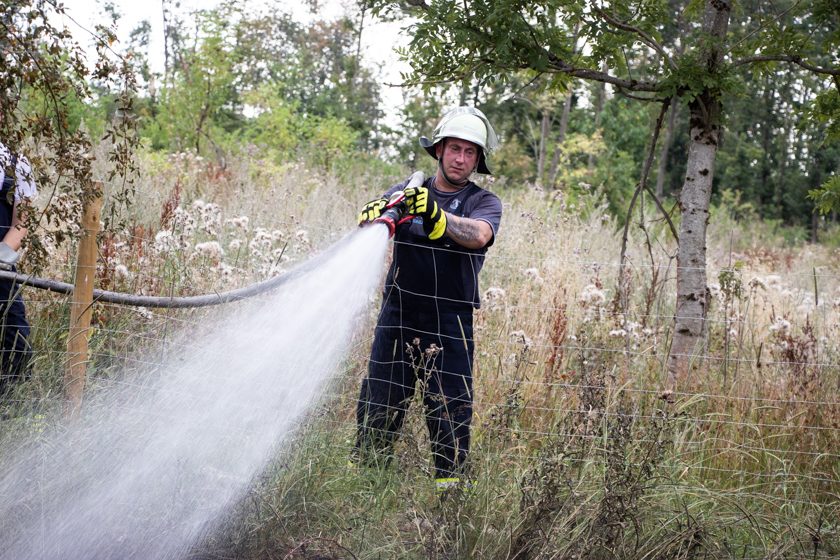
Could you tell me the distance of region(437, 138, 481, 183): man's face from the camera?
3951mm

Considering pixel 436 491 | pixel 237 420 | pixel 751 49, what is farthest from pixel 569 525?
pixel 751 49

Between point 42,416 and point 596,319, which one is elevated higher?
point 596,319

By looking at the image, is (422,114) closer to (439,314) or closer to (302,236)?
(302,236)

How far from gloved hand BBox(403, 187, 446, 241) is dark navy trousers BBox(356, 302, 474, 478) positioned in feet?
1.81

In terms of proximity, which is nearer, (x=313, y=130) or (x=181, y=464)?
(x=181, y=464)

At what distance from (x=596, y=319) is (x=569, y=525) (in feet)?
9.49

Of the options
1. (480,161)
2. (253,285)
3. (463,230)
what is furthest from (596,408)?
(253,285)

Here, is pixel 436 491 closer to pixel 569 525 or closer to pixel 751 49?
pixel 569 525

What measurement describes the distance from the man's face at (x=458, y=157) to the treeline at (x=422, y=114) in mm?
460

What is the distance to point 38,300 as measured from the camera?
5039 mm

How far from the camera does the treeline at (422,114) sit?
9219mm

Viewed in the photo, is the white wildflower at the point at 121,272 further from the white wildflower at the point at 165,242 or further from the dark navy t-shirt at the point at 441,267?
the dark navy t-shirt at the point at 441,267


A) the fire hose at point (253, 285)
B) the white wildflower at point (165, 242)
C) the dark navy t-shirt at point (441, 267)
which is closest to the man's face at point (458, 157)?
the dark navy t-shirt at point (441, 267)

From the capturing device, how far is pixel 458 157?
13.0 feet
